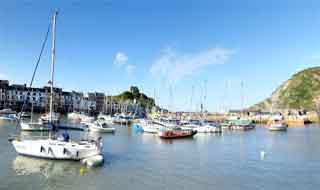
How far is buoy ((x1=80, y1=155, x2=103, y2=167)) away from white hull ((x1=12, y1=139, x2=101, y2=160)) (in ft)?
2.56

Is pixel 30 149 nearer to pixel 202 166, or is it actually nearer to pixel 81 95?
pixel 202 166

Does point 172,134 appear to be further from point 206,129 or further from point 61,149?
point 61,149

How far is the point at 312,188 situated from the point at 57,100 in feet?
507

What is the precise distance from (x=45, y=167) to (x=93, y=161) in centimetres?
414

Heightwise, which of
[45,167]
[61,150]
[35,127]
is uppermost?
[35,127]

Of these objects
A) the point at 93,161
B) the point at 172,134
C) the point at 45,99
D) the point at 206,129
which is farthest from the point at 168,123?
the point at 45,99

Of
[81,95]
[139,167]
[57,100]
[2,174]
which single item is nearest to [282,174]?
[139,167]

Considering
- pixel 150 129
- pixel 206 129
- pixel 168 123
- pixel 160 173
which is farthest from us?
pixel 168 123

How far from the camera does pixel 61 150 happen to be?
2662 centimetres

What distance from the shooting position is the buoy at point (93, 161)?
992 inches

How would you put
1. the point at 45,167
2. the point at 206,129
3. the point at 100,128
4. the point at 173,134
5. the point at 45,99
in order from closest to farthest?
the point at 45,167 < the point at 173,134 < the point at 100,128 < the point at 206,129 < the point at 45,99

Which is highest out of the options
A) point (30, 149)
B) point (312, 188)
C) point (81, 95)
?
point (81, 95)

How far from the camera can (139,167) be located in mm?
26375

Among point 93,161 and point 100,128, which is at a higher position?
point 100,128
